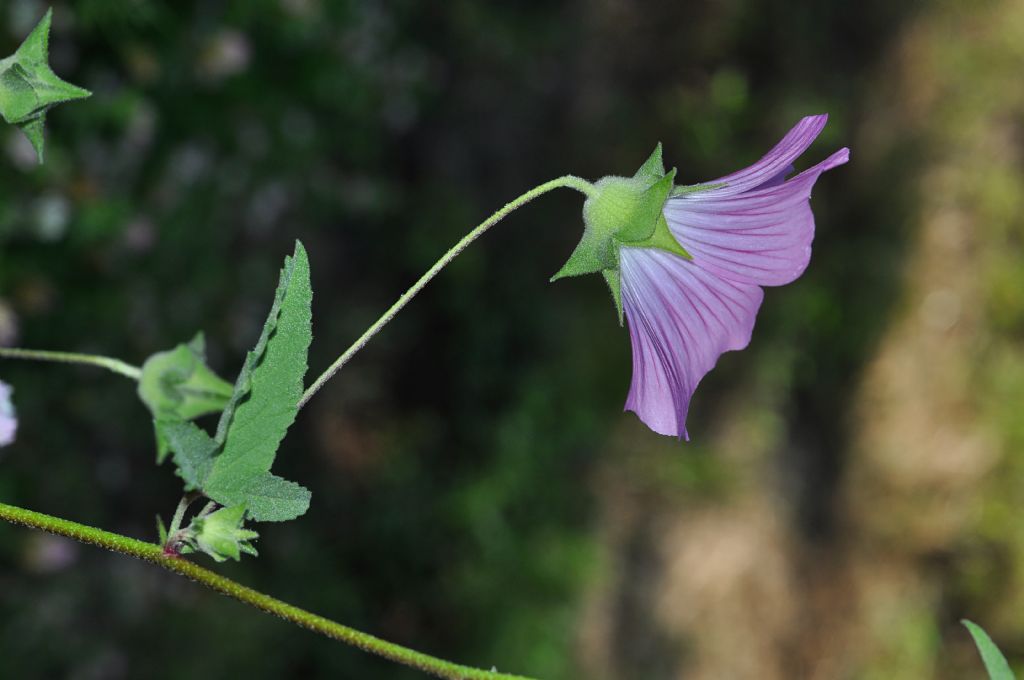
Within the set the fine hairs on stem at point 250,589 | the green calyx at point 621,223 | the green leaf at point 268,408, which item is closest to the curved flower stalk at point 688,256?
the green calyx at point 621,223

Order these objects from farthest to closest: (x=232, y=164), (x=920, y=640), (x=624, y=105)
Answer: (x=920, y=640), (x=624, y=105), (x=232, y=164)

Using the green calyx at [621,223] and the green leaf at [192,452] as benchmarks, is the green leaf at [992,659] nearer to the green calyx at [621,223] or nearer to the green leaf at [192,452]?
the green calyx at [621,223]

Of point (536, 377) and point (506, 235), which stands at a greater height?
point (506, 235)

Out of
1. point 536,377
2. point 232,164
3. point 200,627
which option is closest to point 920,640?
point 536,377

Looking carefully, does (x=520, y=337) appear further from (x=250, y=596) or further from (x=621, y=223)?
(x=250, y=596)

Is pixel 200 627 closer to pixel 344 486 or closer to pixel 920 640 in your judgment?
pixel 344 486
